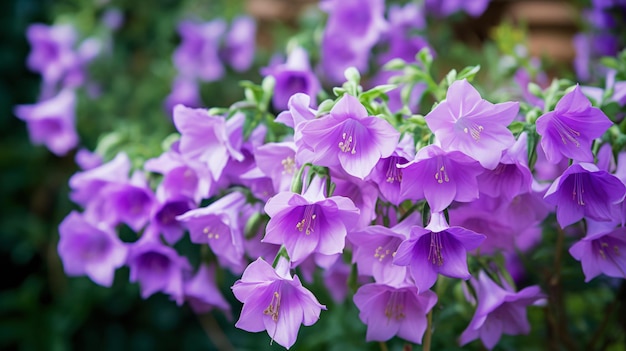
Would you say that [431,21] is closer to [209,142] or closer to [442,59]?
[442,59]

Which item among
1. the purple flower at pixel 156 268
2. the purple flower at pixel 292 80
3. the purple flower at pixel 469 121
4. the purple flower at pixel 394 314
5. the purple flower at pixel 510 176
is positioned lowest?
the purple flower at pixel 156 268

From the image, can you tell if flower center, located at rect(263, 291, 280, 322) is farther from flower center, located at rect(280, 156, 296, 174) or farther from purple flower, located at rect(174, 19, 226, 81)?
purple flower, located at rect(174, 19, 226, 81)

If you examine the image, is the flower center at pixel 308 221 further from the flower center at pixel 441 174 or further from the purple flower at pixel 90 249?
the purple flower at pixel 90 249

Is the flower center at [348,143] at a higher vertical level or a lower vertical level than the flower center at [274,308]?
higher

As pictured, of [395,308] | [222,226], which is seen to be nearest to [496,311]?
[395,308]

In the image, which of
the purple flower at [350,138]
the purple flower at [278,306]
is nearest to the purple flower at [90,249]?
the purple flower at [278,306]

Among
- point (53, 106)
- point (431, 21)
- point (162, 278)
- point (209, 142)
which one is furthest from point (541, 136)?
point (53, 106)

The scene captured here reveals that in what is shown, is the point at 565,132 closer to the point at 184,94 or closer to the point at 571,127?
the point at 571,127
